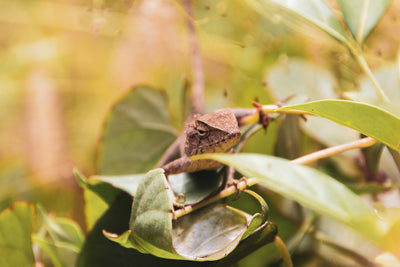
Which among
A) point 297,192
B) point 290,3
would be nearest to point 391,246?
point 297,192

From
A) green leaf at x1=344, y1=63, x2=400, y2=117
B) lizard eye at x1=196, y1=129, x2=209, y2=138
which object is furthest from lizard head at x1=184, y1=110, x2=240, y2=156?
green leaf at x1=344, y1=63, x2=400, y2=117

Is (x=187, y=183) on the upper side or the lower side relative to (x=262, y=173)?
lower

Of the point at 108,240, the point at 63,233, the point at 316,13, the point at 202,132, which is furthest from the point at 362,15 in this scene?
the point at 63,233

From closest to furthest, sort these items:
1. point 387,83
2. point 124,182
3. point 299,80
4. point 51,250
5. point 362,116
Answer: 1. point 362,116
2. point 124,182
3. point 51,250
4. point 387,83
5. point 299,80

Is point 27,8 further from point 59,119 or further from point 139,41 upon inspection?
point 139,41

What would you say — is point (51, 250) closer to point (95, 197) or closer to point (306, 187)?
point (95, 197)

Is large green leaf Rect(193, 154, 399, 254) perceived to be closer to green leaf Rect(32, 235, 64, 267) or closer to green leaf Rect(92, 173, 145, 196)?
green leaf Rect(92, 173, 145, 196)
